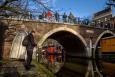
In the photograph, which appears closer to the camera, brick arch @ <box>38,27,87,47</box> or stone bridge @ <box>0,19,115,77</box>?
stone bridge @ <box>0,19,115,77</box>

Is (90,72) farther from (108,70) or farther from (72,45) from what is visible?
(72,45)

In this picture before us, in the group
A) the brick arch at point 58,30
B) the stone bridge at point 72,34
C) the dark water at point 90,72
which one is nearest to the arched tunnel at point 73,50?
the stone bridge at point 72,34

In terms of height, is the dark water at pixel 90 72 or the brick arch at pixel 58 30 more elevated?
the brick arch at pixel 58 30

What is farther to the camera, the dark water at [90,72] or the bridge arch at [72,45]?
the bridge arch at [72,45]

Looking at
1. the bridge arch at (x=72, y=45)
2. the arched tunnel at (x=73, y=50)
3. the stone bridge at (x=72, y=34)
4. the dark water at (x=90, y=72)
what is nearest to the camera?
the dark water at (x=90, y=72)

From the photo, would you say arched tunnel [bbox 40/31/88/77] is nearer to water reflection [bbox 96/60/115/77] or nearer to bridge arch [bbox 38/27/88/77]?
bridge arch [bbox 38/27/88/77]

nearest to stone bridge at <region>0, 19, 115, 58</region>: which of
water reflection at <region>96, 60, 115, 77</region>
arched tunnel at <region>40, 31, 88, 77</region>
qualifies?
arched tunnel at <region>40, 31, 88, 77</region>

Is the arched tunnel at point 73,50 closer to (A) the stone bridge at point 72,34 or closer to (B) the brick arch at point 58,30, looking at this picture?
(A) the stone bridge at point 72,34

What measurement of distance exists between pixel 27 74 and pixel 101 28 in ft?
70.9

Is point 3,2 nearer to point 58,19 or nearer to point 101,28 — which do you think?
point 58,19

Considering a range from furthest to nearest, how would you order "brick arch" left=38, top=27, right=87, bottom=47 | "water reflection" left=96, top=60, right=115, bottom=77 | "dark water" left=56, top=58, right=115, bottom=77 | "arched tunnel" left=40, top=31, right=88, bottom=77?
"arched tunnel" left=40, top=31, right=88, bottom=77 → "brick arch" left=38, top=27, right=87, bottom=47 → "dark water" left=56, top=58, right=115, bottom=77 → "water reflection" left=96, top=60, right=115, bottom=77

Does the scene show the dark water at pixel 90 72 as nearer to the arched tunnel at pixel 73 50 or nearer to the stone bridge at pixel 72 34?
the arched tunnel at pixel 73 50

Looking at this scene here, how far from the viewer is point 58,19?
24109mm

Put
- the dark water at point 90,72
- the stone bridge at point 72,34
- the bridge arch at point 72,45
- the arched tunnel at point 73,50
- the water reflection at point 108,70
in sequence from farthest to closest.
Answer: the arched tunnel at point 73,50
the bridge arch at point 72,45
the stone bridge at point 72,34
the dark water at point 90,72
the water reflection at point 108,70
